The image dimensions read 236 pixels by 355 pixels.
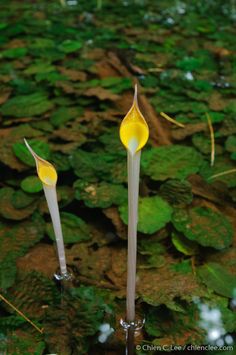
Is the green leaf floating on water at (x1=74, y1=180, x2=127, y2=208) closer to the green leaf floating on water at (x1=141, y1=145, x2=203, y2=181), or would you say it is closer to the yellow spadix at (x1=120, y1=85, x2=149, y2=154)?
the green leaf floating on water at (x1=141, y1=145, x2=203, y2=181)

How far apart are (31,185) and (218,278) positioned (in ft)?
1.63

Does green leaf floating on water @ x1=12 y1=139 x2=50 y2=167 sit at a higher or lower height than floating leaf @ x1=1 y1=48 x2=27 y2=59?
lower

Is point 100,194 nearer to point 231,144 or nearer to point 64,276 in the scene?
point 64,276

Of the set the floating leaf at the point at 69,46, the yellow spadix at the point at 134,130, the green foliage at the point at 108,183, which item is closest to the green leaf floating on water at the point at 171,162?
the green foliage at the point at 108,183

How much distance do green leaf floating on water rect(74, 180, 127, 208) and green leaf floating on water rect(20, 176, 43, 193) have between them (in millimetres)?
91

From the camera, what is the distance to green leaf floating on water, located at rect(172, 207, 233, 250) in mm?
900

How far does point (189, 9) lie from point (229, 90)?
1039 mm

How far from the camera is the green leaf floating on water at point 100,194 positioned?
3.25ft

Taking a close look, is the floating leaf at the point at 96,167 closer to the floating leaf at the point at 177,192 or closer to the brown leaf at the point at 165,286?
the floating leaf at the point at 177,192

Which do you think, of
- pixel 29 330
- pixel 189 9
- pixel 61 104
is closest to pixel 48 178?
pixel 29 330

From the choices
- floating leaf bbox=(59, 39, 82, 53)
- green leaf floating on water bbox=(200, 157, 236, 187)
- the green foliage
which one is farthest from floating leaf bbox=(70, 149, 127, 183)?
floating leaf bbox=(59, 39, 82, 53)

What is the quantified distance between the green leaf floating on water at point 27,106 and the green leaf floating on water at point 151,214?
0.53m

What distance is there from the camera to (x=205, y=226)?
0.94 m

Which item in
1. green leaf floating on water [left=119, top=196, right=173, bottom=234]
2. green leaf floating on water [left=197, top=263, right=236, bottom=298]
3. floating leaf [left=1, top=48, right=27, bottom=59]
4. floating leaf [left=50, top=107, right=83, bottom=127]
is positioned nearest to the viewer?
green leaf floating on water [left=197, top=263, right=236, bottom=298]
